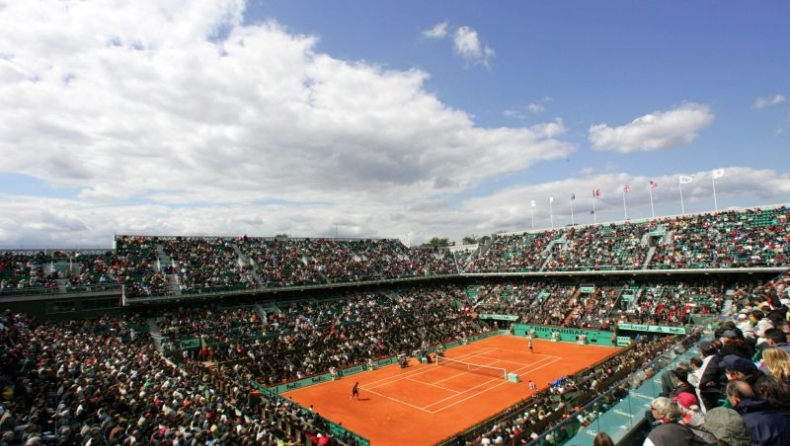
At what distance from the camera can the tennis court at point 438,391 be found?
978 inches

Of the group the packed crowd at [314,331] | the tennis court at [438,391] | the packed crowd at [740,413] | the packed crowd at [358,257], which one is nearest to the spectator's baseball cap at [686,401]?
the packed crowd at [740,413]

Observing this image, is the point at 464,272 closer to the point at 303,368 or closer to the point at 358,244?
the point at 358,244

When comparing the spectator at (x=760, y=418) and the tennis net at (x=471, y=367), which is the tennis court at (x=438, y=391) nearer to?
the tennis net at (x=471, y=367)

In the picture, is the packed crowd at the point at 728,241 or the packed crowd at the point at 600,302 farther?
the packed crowd at the point at 600,302

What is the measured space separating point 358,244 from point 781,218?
48.1 m

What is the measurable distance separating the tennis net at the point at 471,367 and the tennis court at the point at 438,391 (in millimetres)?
81

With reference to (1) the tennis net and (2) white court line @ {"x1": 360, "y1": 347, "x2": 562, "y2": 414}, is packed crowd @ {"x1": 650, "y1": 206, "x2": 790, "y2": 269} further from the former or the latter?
(1) the tennis net

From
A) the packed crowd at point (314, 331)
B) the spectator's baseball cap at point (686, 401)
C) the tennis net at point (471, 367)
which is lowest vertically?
the tennis net at point (471, 367)

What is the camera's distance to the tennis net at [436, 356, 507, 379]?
1378 inches

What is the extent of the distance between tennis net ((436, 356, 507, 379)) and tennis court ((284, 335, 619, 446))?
0.08 meters

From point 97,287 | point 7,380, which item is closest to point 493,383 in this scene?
point 7,380

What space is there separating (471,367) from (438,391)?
6.97 meters

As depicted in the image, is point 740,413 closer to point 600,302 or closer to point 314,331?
point 314,331

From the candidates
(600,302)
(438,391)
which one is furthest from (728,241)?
(438,391)
